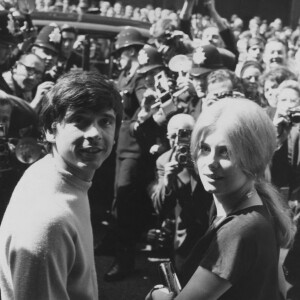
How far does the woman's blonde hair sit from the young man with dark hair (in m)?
0.29

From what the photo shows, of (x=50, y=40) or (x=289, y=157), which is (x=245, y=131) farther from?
(x=50, y=40)

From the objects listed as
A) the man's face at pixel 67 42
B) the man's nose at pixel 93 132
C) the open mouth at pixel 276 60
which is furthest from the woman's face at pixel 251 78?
the man's nose at pixel 93 132

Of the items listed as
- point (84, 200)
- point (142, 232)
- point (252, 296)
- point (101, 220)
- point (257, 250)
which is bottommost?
point (101, 220)

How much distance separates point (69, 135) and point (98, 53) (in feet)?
15.9

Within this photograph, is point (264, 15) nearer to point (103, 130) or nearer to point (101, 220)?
point (101, 220)

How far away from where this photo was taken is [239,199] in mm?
1534

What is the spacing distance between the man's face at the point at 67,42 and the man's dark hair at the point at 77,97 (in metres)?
3.84

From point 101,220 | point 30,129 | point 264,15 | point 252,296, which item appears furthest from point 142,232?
point 264,15

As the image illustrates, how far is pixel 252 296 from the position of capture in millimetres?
1414

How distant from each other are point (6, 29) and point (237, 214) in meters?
2.68

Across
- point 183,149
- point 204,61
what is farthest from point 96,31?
point 183,149

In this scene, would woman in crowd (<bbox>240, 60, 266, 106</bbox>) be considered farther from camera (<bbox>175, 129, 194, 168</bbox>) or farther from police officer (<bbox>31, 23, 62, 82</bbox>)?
police officer (<bbox>31, 23, 62, 82</bbox>)

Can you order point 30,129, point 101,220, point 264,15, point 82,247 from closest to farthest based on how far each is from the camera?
point 82,247
point 30,129
point 101,220
point 264,15

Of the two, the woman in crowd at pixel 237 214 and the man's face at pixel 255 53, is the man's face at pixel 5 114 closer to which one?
the woman in crowd at pixel 237 214
